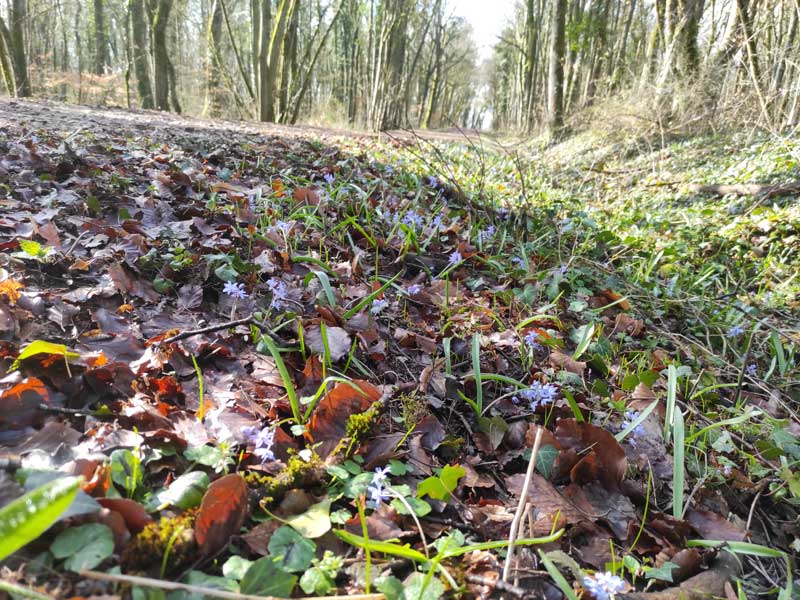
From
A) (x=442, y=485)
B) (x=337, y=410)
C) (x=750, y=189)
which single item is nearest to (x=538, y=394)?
(x=442, y=485)

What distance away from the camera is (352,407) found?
1.40 meters

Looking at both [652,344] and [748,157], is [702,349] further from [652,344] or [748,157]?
[748,157]

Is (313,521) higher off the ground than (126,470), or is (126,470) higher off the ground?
(126,470)

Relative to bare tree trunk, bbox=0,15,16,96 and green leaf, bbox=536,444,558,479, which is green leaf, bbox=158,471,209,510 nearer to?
green leaf, bbox=536,444,558,479

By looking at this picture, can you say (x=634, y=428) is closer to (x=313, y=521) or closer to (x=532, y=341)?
(x=532, y=341)

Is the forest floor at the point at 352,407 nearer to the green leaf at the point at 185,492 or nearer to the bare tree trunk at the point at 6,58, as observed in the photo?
the green leaf at the point at 185,492

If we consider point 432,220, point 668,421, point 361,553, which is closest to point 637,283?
point 432,220

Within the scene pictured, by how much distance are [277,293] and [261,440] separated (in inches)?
32.7

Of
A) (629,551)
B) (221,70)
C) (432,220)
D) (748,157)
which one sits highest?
(221,70)

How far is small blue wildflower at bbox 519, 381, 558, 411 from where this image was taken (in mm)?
1624

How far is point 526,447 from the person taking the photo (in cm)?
150

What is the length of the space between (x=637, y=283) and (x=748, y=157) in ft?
14.3

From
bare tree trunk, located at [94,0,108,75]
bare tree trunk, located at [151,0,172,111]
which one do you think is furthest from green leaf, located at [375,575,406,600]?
bare tree trunk, located at [94,0,108,75]

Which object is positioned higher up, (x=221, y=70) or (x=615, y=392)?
(x=221, y=70)
